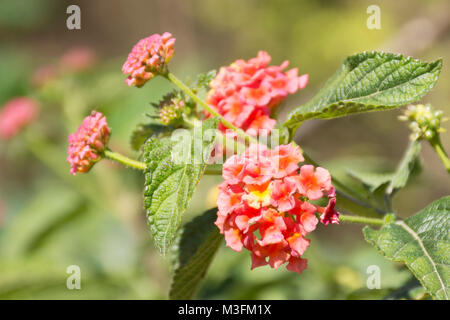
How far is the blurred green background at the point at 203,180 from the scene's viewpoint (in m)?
1.66

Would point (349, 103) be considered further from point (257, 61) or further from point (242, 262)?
point (242, 262)

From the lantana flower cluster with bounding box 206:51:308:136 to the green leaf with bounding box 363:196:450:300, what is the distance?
0.26 m

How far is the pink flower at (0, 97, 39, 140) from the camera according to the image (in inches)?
80.9

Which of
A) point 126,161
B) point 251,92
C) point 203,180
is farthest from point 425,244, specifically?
point 203,180

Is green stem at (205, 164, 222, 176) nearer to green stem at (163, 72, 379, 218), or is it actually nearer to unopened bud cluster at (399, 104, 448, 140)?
green stem at (163, 72, 379, 218)

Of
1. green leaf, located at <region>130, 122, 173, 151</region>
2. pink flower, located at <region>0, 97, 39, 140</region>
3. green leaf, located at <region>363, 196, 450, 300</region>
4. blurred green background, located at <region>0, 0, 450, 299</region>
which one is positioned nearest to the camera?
green leaf, located at <region>363, 196, 450, 300</region>

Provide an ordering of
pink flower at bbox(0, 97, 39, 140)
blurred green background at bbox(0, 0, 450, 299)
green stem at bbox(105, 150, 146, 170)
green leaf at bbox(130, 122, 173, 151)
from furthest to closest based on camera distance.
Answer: pink flower at bbox(0, 97, 39, 140), blurred green background at bbox(0, 0, 450, 299), green leaf at bbox(130, 122, 173, 151), green stem at bbox(105, 150, 146, 170)

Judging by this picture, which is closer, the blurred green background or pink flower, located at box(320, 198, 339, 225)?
pink flower, located at box(320, 198, 339, 225)

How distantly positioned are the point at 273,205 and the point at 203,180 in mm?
1511

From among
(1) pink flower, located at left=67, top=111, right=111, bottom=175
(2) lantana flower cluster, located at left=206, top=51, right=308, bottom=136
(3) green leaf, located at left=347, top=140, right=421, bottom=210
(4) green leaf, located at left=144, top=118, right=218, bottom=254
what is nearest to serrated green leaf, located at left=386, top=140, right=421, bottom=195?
(3) green leaf, located at left=347, top=140, right=421, bottom=210

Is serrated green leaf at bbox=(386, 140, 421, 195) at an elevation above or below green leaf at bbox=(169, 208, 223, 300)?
above

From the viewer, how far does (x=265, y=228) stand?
2.57 ft

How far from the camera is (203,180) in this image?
2.27 metres

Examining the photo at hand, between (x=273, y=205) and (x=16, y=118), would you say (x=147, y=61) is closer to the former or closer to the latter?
(x=273, y=205)
